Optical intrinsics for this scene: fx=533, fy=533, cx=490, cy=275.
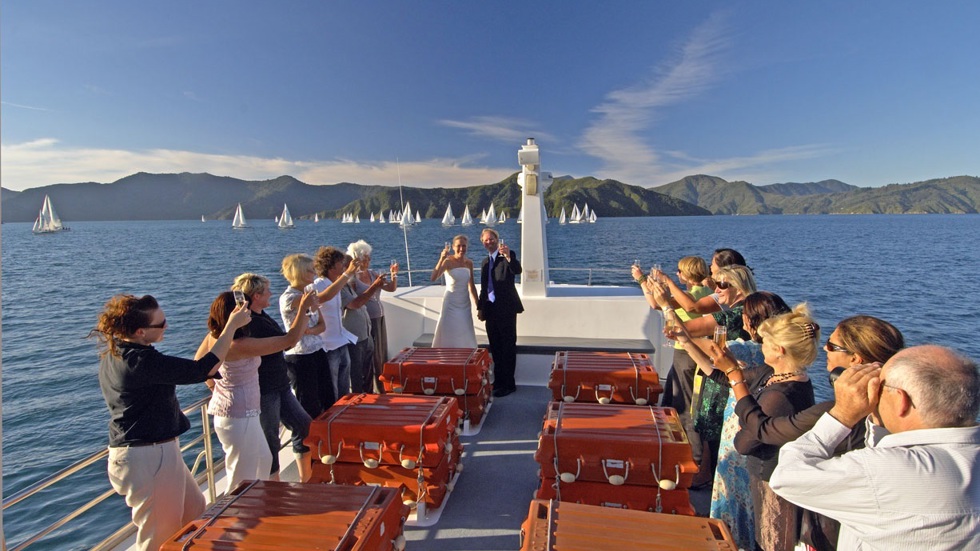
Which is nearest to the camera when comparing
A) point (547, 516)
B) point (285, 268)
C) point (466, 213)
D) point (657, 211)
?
point (547, 516)

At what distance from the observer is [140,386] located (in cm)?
235

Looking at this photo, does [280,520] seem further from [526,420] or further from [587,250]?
[587,250]

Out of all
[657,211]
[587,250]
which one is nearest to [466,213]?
[587,250]

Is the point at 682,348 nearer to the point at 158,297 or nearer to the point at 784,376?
the point at 784,376

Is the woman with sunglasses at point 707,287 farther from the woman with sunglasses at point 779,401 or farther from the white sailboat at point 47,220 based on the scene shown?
the white sailboat at point 47,220

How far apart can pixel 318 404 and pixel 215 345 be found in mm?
1538

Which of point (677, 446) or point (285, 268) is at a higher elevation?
point (285, 268)

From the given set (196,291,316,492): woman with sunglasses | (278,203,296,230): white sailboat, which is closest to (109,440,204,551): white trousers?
(196,291,316,492): woman with sunglasses

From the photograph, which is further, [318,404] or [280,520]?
[318,404]

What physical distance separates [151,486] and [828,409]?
112 inches

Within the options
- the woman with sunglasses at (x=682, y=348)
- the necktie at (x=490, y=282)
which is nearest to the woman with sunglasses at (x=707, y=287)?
the woman with sunglasses at (x=682, y=348)

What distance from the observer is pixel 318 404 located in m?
3.98

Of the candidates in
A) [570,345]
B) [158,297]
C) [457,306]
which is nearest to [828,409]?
[570,345]

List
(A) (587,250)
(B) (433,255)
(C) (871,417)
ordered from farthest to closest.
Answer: (A) (587,250) < (B) (433,255) < (C) (871,417)
